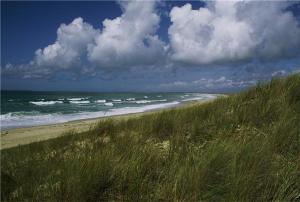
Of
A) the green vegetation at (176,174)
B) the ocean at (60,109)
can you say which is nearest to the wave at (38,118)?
the ocean at (60,109)

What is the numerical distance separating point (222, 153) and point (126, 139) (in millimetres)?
2307

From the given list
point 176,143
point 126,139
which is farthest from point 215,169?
point 126,139

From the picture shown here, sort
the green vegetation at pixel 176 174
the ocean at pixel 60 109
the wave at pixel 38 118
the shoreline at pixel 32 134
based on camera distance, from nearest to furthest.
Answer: the green vegetation at pixel 176 174, the shoreline at pixel 32 134, the wave at pixel 38 118, the ocean at pixel 60 109

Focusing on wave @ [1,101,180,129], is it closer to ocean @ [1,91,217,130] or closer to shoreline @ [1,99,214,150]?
ocean @ [1,91,217,130]

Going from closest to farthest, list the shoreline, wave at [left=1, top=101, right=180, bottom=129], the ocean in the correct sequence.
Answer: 1. the shoreline
2. wave at [left=1, top=101, right=180, bottom=129]
3. the ocean

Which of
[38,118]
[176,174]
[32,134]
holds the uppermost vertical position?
[176,174]

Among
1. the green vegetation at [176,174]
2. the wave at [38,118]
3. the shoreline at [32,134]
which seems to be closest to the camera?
the green vegetation at [176,174]

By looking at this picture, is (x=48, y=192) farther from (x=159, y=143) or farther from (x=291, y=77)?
(x=291, y=77)

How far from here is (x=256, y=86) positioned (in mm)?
7871

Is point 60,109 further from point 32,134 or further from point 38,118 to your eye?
point 32,134

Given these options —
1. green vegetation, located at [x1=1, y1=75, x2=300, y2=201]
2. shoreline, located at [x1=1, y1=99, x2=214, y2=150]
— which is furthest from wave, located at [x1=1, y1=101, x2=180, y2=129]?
green vegetation, located at [x1=1, y1=75, x2=300, y2=201]

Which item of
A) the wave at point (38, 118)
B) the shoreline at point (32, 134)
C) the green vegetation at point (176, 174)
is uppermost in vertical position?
the green vegetation at point (176, 174)

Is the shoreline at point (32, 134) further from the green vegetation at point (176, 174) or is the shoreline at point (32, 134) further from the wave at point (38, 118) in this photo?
the green vegetation at point (176, 174)

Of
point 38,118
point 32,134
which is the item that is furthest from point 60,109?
point 32,134
